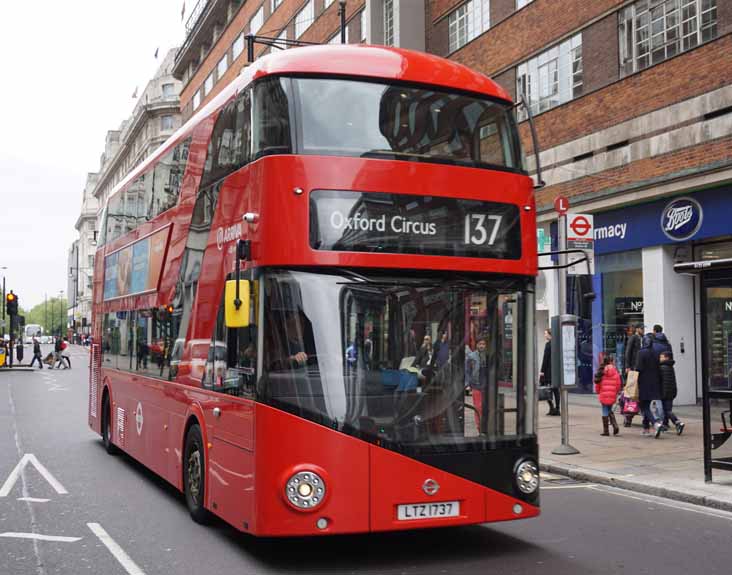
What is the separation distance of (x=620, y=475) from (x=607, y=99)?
11510mm

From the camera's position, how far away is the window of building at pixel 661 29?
1744 centimetres

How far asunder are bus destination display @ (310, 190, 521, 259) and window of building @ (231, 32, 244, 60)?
43.7m

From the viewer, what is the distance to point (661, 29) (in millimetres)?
18578

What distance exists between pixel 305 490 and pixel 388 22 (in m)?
25.8

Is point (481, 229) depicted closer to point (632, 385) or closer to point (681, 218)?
point (632, 385)

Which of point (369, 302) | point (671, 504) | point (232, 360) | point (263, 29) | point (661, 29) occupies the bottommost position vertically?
point (671, 504)

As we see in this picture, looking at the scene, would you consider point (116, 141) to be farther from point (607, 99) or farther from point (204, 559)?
point (204, 559)

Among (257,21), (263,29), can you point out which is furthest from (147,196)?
(257,21)

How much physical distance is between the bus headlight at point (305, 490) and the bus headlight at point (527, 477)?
1.54 m

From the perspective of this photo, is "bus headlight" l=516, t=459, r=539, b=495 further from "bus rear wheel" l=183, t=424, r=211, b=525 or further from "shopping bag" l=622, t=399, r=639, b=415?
"shopping bag" l=622, t=399, r=639, b=415

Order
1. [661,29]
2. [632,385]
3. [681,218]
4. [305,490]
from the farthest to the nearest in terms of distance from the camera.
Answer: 1. [661,29]
2. [681,218]
3. [632,385]
4. [305,490]

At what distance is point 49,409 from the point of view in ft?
71.3

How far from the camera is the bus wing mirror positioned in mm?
6484

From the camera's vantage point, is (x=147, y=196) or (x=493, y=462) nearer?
(x=493, y=462)
